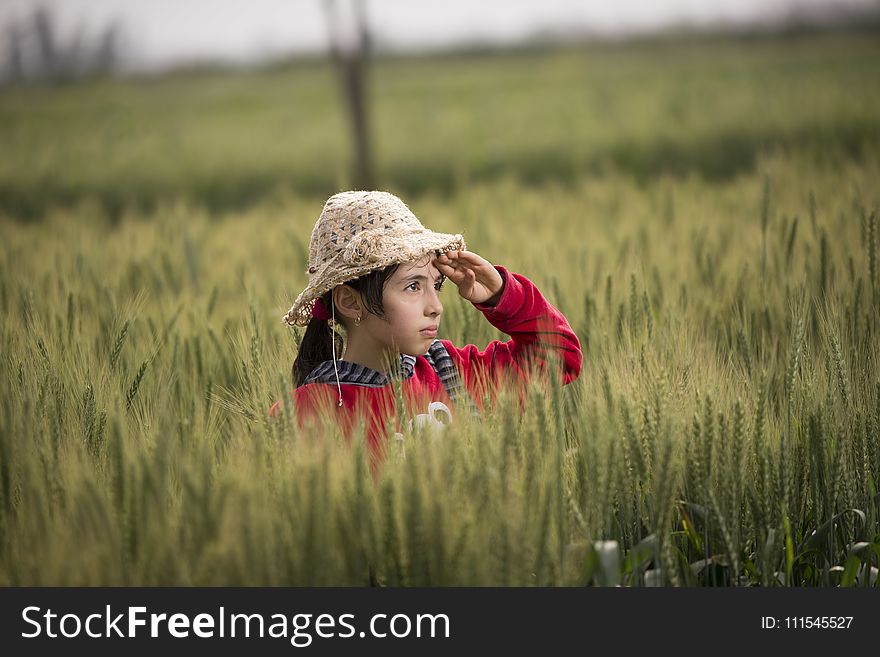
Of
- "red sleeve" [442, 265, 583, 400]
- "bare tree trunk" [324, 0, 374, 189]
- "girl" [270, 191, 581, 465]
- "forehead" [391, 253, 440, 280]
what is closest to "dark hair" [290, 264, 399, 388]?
"girl" [270, 191, 581, 465]

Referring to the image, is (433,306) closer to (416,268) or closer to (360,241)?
(416,268)

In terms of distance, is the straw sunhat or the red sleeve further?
the red sleeve

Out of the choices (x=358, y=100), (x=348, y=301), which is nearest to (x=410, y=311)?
(x=348, y=301)

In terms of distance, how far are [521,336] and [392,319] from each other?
1.23ft

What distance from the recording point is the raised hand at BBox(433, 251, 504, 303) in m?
1.99

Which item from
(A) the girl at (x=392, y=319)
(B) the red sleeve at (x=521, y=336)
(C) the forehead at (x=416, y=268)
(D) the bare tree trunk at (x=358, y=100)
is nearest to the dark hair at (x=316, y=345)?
(A) the girl at (x=392, y=319)

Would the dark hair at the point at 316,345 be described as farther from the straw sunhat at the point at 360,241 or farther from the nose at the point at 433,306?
the nose at the point at 433,306

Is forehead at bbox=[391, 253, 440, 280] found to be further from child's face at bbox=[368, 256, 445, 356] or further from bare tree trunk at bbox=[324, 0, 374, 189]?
bare tree trunk at bbox=[324, 0, 374, 189]

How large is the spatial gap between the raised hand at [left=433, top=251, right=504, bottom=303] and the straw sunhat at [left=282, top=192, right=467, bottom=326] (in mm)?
28

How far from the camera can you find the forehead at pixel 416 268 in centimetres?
194

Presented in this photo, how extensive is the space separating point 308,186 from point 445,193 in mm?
2033

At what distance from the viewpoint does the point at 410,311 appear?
1.92 m

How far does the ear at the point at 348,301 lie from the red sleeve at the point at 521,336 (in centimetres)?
28

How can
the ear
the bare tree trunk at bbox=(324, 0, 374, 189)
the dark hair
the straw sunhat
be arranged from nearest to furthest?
the straw sunhat → the ear → the dark hair → the bare tree trunk at bbox=(324, 0, 374, 189)
